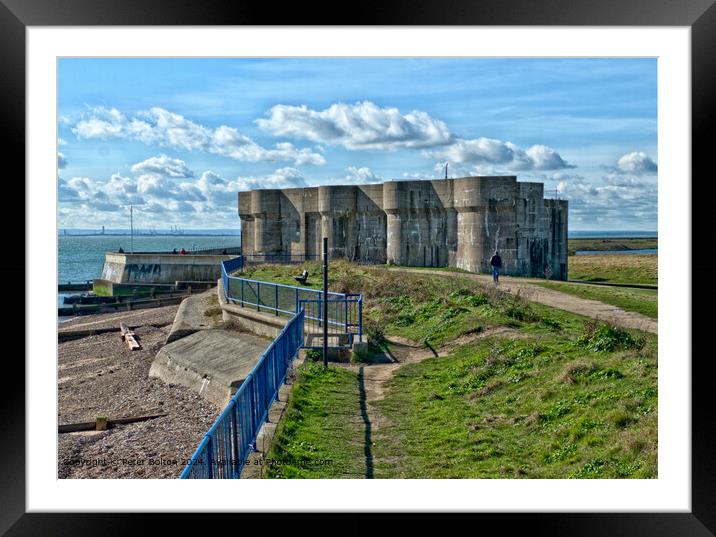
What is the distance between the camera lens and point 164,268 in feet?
143

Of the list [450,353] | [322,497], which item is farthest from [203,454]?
[450,353]

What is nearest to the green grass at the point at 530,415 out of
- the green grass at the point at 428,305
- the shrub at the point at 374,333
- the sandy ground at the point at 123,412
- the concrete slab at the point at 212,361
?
the shrub at the point at 374,333

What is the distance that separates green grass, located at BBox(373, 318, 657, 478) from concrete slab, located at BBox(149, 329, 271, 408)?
3.65m

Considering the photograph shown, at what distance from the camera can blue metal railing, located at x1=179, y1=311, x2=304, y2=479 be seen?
6.02m

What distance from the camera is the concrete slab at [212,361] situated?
14.2 metres

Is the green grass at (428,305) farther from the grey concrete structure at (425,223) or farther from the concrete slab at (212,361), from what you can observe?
the grey concrete structure at (425,223)

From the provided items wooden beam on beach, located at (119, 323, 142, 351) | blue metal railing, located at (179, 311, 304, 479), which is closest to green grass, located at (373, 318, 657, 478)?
blue metal railing, located at (179, 311, 304, 479)

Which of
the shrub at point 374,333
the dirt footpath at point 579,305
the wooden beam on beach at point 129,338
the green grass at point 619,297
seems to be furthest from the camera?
the wooden beam on beach at point 129,338

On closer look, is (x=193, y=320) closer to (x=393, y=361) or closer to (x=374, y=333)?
(x=374, y=333)

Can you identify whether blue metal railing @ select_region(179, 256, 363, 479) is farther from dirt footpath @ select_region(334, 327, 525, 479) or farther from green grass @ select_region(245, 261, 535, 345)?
green grass @ select_region(245, 261, 535, 345)

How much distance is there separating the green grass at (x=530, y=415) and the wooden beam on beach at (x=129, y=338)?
39.9ft
